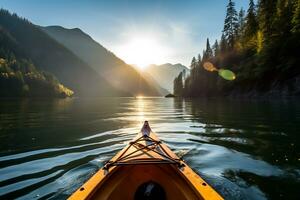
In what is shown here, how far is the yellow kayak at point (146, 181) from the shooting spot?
4.21 m

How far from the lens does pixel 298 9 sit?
39.4 metres

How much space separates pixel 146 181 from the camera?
542 cm

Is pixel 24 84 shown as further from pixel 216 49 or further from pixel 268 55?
pixel 268 55

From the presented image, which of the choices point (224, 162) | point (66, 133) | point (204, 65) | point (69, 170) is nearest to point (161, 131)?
point (66, 133)

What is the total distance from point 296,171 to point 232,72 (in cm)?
5946

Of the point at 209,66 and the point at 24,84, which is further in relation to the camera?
the point at 24,84

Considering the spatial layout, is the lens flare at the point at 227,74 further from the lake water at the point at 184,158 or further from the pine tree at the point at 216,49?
the lake water at the point at 184,158

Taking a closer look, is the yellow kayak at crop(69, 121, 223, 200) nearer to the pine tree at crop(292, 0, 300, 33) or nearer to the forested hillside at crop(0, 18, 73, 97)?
the pine tree at crop(292, 0, 300, 33)

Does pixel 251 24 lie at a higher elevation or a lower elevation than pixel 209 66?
higher

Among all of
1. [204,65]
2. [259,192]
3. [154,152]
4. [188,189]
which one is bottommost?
[259,192]

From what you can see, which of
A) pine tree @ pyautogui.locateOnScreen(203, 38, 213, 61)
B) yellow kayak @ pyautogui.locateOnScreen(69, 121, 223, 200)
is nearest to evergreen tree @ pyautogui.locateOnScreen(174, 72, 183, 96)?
pine tree @ pyautogui.locateOnScreen(203, 38, 213, 61)

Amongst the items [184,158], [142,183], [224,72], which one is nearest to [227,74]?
[224,72]

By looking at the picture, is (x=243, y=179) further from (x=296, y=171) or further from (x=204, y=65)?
(x=204, y=65)

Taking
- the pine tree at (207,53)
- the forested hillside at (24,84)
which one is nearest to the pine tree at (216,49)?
the pine tree at (207,53)
